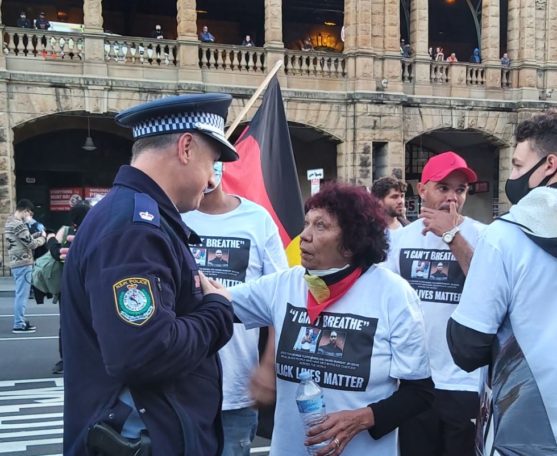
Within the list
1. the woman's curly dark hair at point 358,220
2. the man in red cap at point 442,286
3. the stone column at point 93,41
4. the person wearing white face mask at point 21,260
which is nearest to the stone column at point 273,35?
the stone column at point 93,41

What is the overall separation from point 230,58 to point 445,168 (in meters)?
14.9

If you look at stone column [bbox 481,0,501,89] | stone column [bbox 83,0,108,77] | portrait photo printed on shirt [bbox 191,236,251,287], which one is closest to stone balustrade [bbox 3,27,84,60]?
A: stone column [bbox 83,0,108,77]

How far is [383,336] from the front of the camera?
7.51 ft

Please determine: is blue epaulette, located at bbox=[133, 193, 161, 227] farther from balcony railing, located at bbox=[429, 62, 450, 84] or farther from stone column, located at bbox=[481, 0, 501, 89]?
stone column, located at bbox=[481, 0, 501, 89]

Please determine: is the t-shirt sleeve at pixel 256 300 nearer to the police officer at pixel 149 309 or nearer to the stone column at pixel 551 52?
the police officer at pixel 149 309

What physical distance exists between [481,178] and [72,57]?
15785 mm

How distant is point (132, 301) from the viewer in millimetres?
1542

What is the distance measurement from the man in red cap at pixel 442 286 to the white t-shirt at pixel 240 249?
31.9 inches

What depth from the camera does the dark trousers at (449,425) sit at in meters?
3.08

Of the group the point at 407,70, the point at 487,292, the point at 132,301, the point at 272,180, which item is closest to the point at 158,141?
the point at 132,301

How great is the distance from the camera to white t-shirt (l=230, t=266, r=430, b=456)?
2.28 metres

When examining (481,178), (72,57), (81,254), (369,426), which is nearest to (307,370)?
(369,426)

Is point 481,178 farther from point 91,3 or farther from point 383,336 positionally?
point 383,336

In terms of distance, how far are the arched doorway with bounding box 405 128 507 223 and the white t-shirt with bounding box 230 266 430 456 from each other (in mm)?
20115
